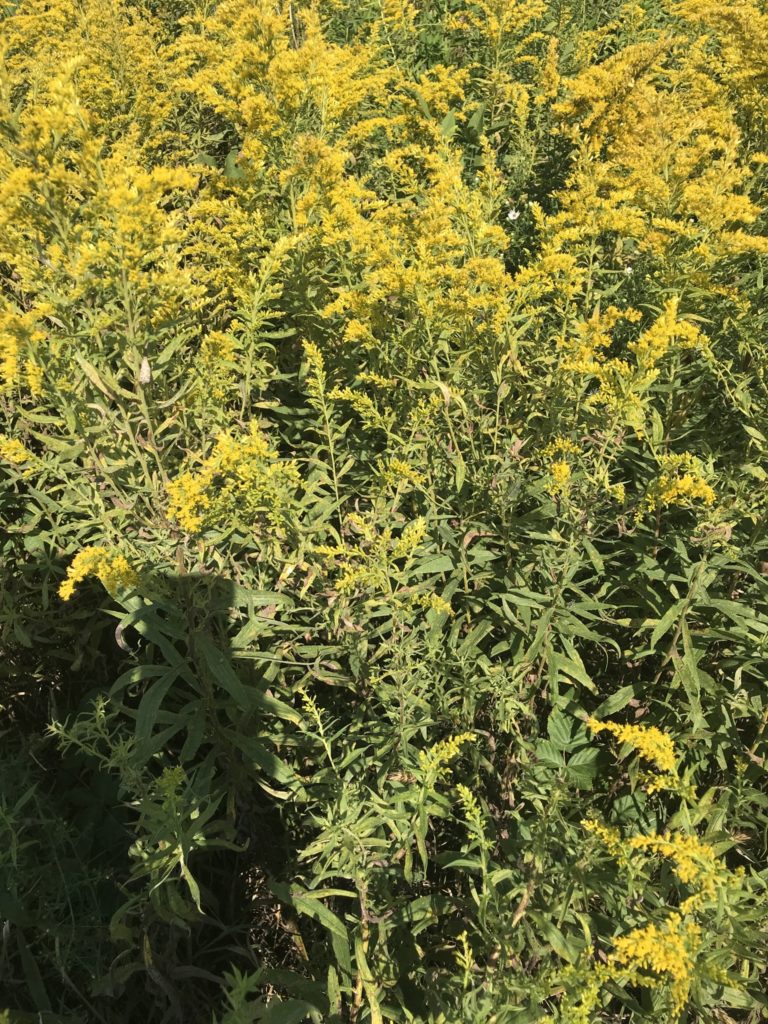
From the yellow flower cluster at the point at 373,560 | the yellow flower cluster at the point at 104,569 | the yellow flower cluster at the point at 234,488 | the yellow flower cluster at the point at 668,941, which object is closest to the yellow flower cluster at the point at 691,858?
the yellow flower cluster at the point at 668,941

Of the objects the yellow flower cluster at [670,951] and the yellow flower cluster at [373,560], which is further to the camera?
the yellow flower cluster at [373,560]

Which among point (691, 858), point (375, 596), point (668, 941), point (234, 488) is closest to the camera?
point (668, 941)

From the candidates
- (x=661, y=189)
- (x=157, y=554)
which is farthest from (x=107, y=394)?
(x=661, y=189)

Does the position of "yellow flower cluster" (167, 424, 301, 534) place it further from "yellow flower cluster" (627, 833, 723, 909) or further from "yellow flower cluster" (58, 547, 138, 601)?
"yellow flower cluster" (627, 833, 723, 909)

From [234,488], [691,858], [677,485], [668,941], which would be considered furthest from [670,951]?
[234,488]

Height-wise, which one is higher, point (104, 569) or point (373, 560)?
point (104, 569)

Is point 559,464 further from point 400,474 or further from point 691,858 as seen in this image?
point 691,858

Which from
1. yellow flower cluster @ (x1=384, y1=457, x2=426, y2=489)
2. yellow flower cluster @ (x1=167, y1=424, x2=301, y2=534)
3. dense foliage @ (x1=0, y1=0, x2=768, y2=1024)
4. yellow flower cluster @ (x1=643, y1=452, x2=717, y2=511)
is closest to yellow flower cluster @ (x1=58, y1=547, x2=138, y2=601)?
dense foliage @ (x1=0, y1=0, x2=768, y2=1024)

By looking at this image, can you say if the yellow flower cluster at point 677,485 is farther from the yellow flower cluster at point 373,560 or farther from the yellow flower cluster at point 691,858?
the yellow flower cluster at point 691,858

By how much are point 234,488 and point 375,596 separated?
622 millimetres

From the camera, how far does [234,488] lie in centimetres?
207

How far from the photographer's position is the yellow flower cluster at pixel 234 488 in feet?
6.49

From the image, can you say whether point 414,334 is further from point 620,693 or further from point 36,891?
point 36,891

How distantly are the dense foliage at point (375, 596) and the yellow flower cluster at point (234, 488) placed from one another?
0.05 feet
